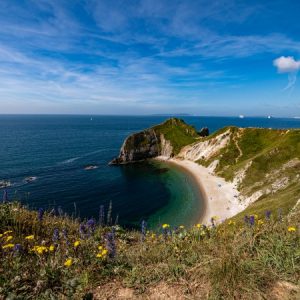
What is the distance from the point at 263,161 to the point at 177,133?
5417 cm

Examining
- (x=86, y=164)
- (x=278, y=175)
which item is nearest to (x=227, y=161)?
(x=278, y=175)

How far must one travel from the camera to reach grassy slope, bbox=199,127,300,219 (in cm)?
4316

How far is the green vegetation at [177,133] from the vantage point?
111562 millimetres

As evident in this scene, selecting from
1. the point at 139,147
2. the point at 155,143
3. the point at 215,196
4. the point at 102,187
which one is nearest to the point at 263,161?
the point at 215,196

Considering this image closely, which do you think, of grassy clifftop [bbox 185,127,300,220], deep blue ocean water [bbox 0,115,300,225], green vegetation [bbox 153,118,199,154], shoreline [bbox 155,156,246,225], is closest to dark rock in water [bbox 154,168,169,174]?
deep blue ocean water [bbox 0,115,300,225]

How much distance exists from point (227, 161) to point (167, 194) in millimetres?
30374

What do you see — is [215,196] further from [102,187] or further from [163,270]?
[163,270]

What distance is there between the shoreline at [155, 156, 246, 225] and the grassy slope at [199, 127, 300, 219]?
123 inches

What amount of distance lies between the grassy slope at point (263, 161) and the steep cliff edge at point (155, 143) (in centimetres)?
2121

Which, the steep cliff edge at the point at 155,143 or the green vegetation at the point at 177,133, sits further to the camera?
the green vegetation at the point at 177,133

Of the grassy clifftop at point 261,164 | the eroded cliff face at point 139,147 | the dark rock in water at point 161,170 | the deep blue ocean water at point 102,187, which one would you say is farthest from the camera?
the eroded cliff face at point 139,147

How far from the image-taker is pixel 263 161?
223 feet

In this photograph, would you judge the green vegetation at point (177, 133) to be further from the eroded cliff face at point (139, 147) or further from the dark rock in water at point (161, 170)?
the dark rock in water at point (161, 170)

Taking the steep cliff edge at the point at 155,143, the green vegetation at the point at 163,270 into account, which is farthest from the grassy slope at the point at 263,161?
the green vegetation at the point at 163,270
